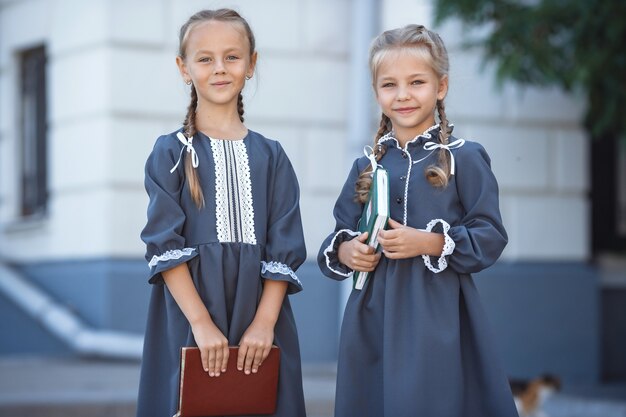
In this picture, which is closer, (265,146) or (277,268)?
(277,268)

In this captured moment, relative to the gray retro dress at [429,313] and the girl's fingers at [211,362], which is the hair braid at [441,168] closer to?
the gray retro dress at [429,313]

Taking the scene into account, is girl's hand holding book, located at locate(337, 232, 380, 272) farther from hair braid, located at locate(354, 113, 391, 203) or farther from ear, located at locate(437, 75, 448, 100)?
ear, located at locate(437, 75, 448, 100)

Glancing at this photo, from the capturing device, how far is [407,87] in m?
4.00

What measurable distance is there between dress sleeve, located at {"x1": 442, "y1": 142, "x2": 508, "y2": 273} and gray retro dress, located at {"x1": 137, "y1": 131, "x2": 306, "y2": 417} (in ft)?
1.67

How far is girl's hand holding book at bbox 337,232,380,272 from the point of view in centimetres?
391

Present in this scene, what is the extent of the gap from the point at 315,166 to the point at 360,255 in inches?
211

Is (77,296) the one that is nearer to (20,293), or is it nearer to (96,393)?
(20,293)

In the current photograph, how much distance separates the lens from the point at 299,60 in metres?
9.33

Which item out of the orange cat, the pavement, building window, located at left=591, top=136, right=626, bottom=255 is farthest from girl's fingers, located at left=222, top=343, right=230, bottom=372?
building window, located at left=591, top=136, right=626, bottom=255

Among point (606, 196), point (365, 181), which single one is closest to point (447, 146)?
point (365, 181)

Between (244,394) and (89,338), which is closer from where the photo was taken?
(244,394)

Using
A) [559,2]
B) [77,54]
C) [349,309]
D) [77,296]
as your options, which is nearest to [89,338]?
[77,296]

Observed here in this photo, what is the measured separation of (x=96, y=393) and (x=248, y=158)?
125 inches

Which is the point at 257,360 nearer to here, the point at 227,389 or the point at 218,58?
the point at 227,389
